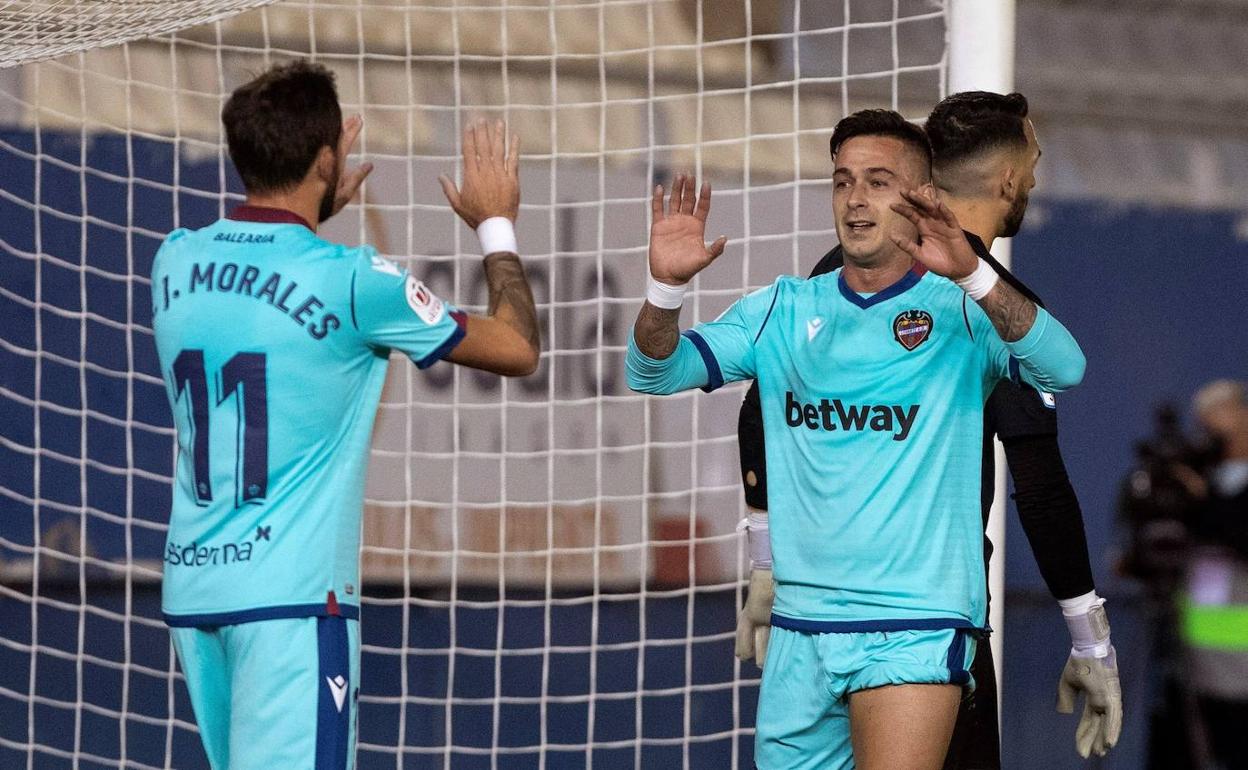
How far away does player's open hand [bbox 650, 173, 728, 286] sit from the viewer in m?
3.13

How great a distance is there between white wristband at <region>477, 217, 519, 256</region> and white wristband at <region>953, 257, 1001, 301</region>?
0.81 m

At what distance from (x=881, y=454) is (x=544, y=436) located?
4806 millimetres

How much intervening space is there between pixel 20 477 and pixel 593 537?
8.63 feet

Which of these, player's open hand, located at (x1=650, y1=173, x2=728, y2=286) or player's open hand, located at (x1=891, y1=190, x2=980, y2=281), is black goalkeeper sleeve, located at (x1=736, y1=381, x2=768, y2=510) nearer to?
player's open hand, located at (x1=650, y1=173, x2=728, y2=286)

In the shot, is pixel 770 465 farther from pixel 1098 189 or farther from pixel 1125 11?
pixel 1125 11

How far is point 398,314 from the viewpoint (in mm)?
2891

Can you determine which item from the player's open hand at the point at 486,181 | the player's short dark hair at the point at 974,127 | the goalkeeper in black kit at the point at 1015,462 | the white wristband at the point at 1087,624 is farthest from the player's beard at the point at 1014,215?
the player's open hand at the point at 486,181

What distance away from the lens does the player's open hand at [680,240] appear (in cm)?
313

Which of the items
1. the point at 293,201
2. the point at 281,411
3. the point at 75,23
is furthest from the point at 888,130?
the point at 75,23

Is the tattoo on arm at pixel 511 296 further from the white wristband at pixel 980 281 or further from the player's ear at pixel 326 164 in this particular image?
the white wristband at pixel 980 281

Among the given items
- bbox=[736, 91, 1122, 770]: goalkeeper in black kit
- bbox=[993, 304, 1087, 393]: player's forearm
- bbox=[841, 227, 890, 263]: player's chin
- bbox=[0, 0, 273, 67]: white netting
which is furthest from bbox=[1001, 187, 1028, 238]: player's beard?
bbox=[0, 0, 273, 67]: white netting

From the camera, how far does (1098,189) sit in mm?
10336

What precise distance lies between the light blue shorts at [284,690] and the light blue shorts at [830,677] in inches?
31.7

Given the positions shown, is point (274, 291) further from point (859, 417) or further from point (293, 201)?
point (859, 417)
